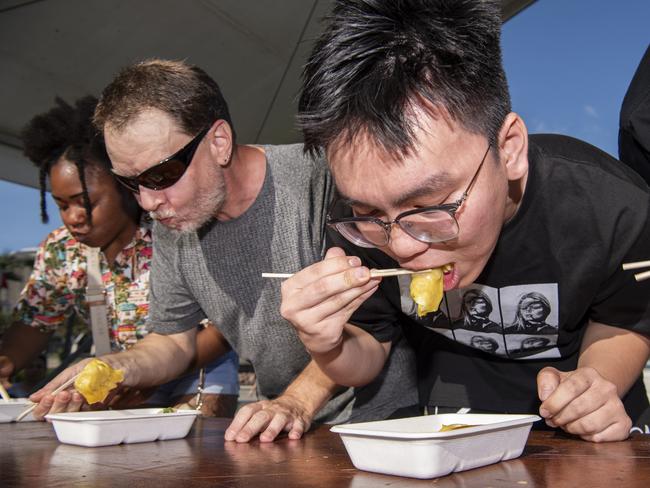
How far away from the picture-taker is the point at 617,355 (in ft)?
6.08

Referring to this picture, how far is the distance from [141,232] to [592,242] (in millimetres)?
2265

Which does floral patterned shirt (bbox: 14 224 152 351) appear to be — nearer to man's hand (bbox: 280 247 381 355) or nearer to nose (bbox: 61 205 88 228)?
nose (bbox: 61 205 88 228)

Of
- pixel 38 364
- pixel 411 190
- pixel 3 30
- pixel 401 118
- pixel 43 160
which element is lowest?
pixel 38 364

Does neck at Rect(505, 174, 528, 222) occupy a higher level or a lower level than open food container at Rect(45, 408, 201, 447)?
higher

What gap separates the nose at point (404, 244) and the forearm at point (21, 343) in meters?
2.85

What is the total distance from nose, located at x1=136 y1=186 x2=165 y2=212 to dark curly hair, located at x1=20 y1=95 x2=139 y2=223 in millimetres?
858

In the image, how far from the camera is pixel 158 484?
1.27m

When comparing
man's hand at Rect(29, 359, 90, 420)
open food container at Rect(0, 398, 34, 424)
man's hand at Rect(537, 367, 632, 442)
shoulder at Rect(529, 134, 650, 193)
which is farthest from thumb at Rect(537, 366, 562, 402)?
open food container at Rect(0, 398, 34, 424)

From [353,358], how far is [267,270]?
A: 2.06 feet

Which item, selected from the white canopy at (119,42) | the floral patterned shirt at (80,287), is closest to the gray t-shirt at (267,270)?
the floral patterned shirt at (80,287)

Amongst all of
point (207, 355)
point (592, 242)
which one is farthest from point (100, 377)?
point (592, 242)

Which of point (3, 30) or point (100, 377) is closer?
point (100, 377)

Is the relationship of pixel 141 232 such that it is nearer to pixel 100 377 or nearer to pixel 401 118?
pixel 100 377

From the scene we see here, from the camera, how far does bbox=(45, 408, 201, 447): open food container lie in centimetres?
176
